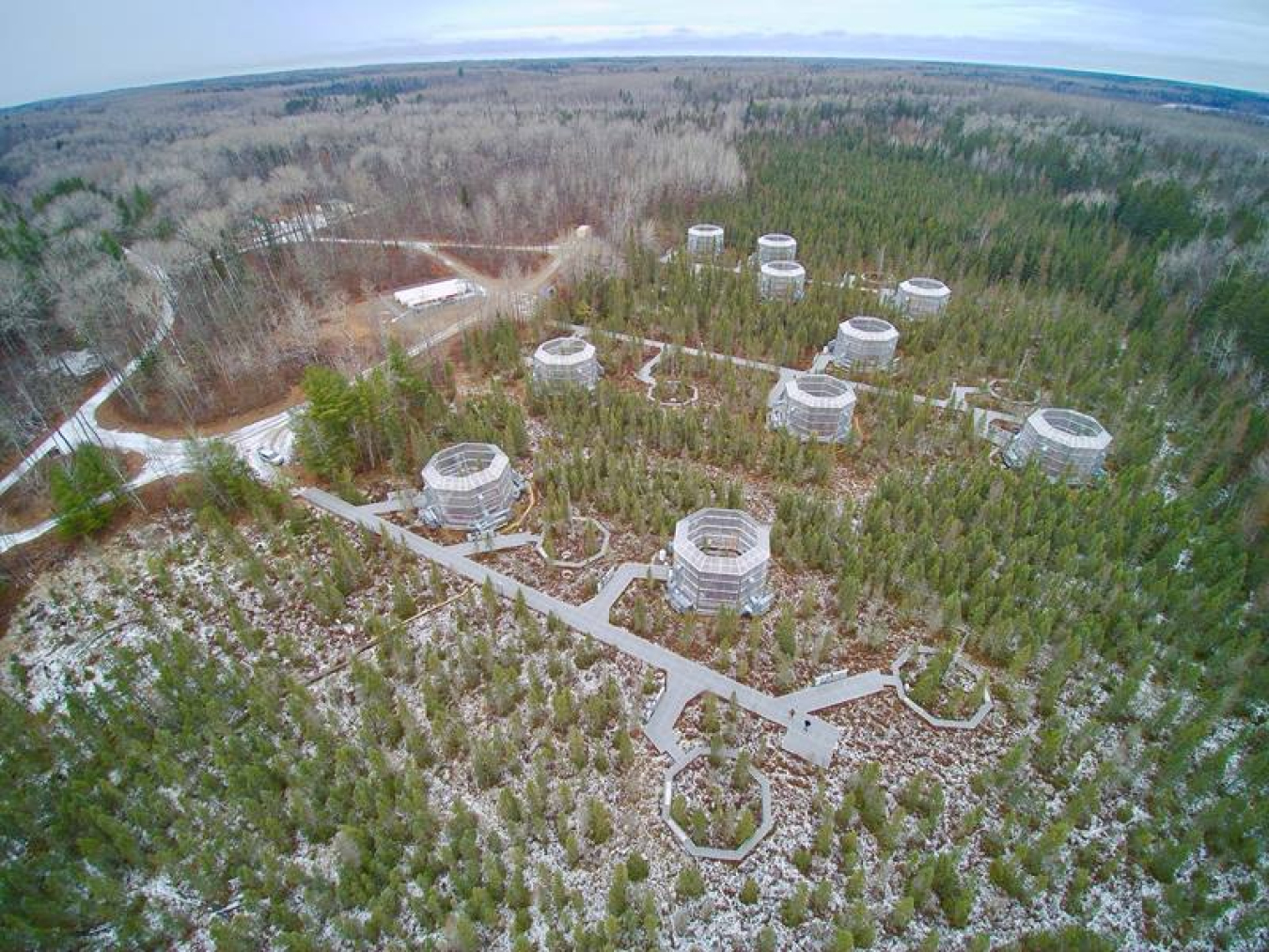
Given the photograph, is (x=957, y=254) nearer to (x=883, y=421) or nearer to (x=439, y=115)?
(x=883, y=421)

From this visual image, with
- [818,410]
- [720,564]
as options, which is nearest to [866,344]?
[818,410]

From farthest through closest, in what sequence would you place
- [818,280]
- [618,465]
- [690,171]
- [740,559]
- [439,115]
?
[439,115] → [690,171] → [818,280] → [618,465] → [740,559]

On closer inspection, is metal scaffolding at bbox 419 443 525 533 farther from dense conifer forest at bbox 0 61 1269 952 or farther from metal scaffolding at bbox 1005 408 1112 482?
metal scaffolding at bbox 1005 408 1112 482

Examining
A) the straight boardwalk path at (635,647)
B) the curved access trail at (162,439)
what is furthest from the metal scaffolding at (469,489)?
the curved access trail at (162,439)

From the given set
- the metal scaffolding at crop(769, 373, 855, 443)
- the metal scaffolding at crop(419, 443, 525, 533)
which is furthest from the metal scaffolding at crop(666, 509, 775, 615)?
the metal scaffolding at crop(769, 373, 855, 443)

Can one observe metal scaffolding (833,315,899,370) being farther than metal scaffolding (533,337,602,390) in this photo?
Yes

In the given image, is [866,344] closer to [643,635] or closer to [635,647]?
[643,635]

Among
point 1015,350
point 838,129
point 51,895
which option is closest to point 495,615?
point 51,895

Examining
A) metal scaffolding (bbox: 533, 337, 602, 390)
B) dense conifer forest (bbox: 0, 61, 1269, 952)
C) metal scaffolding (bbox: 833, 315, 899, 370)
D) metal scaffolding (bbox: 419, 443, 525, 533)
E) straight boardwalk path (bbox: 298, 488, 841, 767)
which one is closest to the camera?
dense conifer forest (bbox: 0, 61, 1269, 952)

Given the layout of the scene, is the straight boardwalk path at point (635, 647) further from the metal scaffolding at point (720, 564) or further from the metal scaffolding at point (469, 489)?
the metal scaffolding at point (720, 564)
